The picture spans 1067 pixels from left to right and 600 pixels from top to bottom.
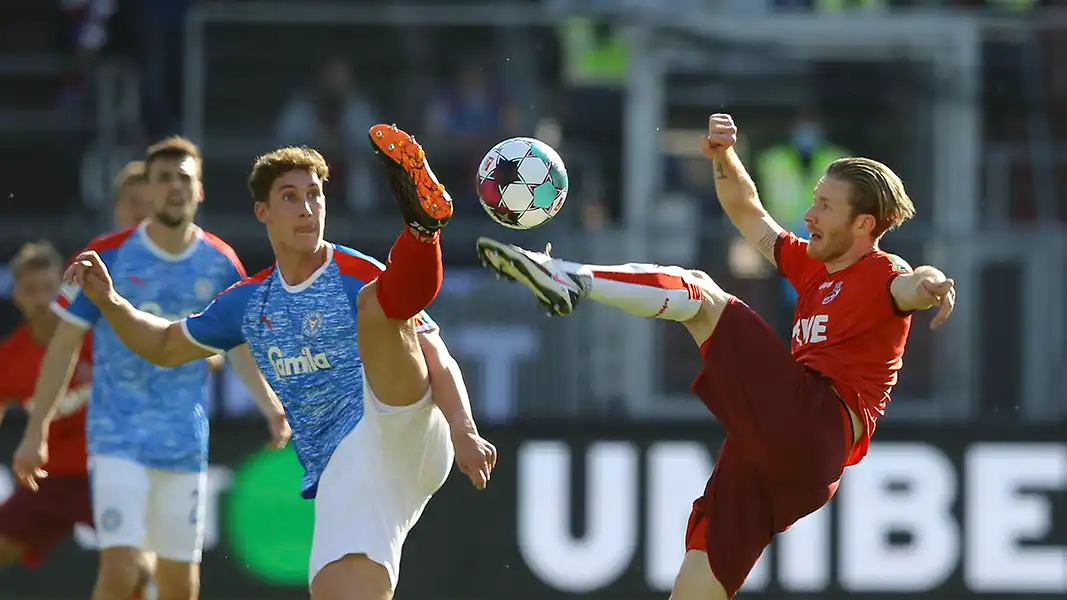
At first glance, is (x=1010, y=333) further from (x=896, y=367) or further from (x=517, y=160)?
(x=517, y=160)

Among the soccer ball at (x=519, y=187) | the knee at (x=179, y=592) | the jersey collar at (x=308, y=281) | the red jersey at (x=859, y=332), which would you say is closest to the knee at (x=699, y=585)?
the red jersey at (x=859, y=332)

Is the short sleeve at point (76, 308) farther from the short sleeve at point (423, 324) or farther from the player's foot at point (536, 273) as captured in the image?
the player's foot at point (536, 273)

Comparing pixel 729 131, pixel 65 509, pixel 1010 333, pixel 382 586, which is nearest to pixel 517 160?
pixel 729 131

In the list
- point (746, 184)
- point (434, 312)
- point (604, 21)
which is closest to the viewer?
point (746, 184)

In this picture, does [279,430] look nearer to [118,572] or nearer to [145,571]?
[118,572]

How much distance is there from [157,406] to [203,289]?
1.81ft

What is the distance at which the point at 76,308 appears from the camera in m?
7.70

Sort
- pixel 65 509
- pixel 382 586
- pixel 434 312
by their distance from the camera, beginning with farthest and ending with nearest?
pixel 434 312 < pixel 65 509 < pixel 382 586

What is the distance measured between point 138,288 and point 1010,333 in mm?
6653

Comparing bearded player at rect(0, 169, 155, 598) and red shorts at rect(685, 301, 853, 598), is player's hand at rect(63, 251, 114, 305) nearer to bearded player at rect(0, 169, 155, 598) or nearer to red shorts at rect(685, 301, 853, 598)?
red shorts at rect(685, 301, 853, 598)

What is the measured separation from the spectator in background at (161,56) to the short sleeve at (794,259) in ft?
27.0

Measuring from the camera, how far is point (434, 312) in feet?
39.6

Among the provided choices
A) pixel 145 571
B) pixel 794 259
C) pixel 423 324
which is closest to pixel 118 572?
pixel 145 571

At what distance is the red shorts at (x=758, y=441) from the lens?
6203 mm
